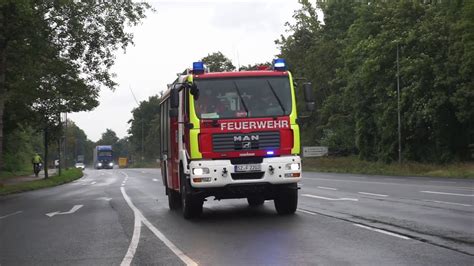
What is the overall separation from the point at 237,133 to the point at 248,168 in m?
0.75

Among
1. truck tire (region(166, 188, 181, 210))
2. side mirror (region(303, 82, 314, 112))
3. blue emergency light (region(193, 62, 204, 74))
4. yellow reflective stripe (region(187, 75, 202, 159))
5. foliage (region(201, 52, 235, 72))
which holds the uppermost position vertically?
foliage (region(201, 52, 235, 72))

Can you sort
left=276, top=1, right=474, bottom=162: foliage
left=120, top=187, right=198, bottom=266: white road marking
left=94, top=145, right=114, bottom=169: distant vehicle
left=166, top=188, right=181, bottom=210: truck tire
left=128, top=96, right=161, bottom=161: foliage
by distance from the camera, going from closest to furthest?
left=120, top=187, right=198, bottom=266: white road marking → left=166, top=188, right=181, bottom=210: truck tire → left=276, top=1, right=474, bottom=162: foliage → left=94, top=145, right=114, bottom=169: distant vehicle → left=128, top=96, right=161, bottom=161: foliage

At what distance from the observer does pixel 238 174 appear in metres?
12.2

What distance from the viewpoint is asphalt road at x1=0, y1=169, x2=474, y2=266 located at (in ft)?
26.2

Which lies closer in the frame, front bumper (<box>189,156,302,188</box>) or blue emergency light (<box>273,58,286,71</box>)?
front bumper (<box>189,156,302,188</box>)

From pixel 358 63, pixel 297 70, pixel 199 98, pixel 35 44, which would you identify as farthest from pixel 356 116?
pixel 199 98

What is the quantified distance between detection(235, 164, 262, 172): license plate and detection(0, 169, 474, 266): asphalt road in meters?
1.11

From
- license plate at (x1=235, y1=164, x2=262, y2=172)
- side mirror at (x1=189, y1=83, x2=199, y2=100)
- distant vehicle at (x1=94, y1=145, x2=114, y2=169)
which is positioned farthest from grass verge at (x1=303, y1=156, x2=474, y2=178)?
distant vehicle at (x1=94, y1=145, x2=114, y2=169)

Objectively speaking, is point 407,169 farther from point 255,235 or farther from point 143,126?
point 143,126

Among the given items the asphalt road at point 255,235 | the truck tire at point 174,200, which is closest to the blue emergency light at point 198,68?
the asphalt road at point 255,235

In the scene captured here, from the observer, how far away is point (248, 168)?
12133 mm

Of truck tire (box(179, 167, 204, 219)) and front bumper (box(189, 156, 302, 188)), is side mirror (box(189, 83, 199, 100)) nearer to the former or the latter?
front bumper (box(189, 156, 302, 188))

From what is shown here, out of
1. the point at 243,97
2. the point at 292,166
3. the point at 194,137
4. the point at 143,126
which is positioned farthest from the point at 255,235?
the point at 143,126

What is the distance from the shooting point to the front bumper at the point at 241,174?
12047 mm
